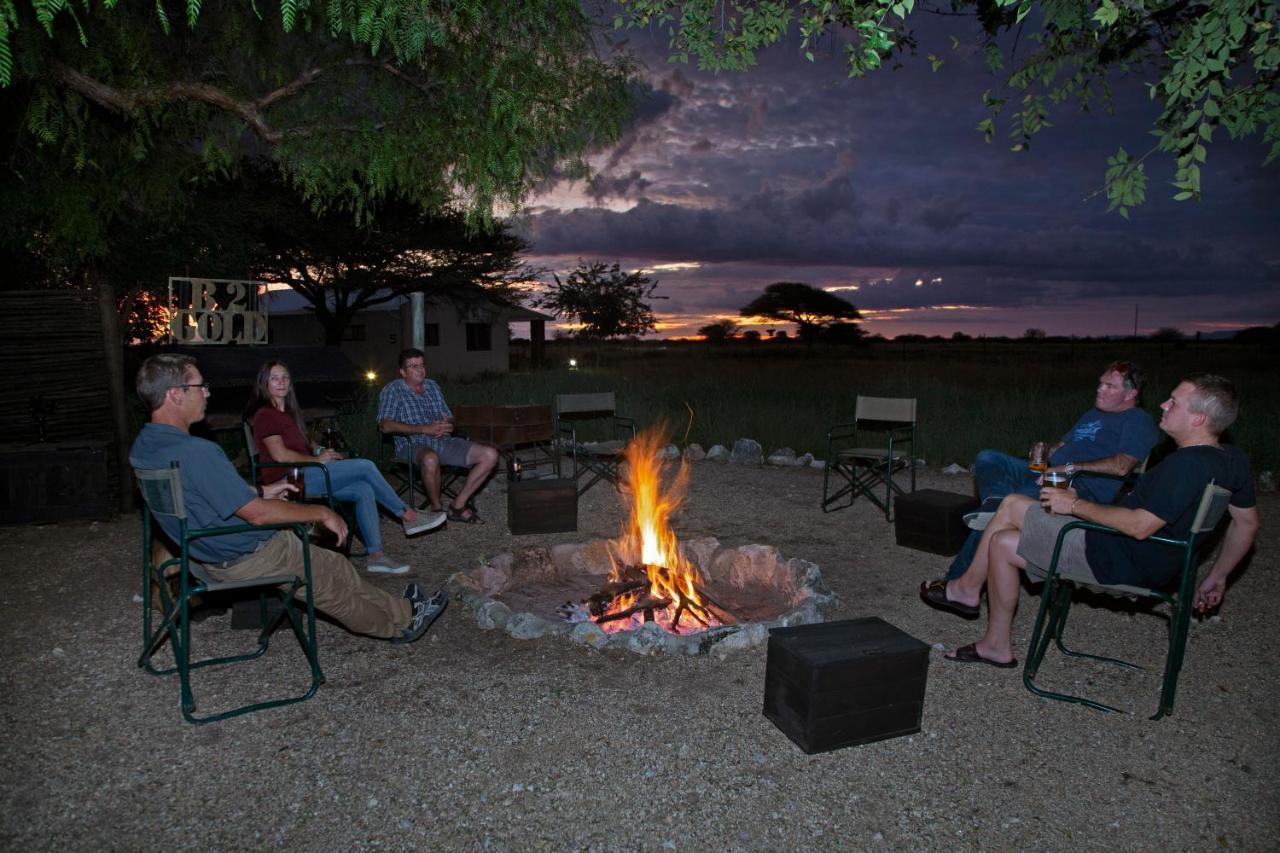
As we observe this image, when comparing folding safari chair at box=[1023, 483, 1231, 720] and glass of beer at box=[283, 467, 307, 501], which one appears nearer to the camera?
folding safari chair at box=[1023, 483, 1231, 720]

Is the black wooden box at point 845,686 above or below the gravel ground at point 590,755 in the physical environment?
above

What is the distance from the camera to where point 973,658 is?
3338 millimetres

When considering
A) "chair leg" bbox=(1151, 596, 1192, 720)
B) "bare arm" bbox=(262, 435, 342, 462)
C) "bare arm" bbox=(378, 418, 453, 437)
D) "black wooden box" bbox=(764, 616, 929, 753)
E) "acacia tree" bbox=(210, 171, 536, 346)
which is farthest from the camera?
"acacia tree" bbox=(210, 171, 536, 346)

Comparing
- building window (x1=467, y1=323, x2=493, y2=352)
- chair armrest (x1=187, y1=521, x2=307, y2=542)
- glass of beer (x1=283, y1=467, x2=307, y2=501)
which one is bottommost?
building window (x1=467, y1=323, x2=493, y2=352)

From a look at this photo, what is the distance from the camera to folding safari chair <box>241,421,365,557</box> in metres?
4.14

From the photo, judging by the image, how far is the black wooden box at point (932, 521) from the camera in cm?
496

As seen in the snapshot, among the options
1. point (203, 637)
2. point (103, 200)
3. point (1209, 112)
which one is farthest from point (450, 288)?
point (1209, 112)

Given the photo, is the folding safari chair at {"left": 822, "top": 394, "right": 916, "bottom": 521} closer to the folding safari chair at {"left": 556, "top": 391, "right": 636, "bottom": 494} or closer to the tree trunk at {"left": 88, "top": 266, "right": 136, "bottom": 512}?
the folding safari chair at {"left": 556, "top": 391, "right": 636, "bottom": 494}

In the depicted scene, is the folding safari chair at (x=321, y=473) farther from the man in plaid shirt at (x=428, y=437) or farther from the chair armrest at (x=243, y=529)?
the chair armrest at (x=243, y=529)

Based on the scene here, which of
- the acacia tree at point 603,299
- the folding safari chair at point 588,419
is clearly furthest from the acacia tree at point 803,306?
the folding safari chair at point 588,419

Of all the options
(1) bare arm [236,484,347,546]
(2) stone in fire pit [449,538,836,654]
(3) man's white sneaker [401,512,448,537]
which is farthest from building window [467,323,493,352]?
(1) bare arm [236,484,347,546]

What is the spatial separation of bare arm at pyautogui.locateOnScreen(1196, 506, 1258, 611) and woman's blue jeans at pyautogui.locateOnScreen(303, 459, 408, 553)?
158 inches

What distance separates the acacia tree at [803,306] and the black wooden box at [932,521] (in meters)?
44.3

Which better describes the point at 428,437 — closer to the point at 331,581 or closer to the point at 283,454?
the point at 283,454
